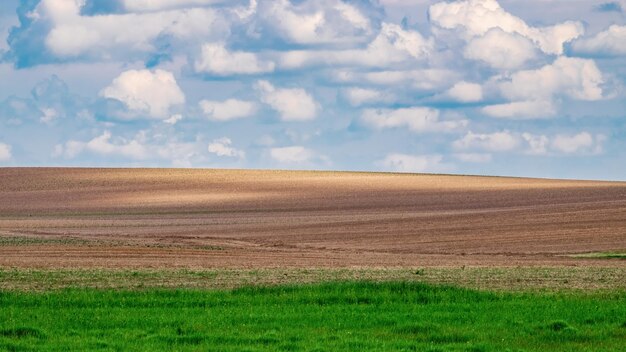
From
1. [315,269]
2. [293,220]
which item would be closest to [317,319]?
[315,269]

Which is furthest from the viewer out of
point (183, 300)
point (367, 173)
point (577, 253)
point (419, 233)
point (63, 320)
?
point (367, 173)

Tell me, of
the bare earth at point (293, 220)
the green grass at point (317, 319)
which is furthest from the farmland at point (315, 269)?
the bare earth at point (293, 220)

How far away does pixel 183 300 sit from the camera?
27.5 metres

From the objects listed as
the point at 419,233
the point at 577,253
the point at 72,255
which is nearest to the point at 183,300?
the point at 72,255

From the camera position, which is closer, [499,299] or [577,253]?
[499,299]

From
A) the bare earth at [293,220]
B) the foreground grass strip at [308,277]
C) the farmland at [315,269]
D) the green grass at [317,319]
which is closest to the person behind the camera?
the green grass at [317,319]

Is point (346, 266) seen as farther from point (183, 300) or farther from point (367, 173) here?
point (367, 173)

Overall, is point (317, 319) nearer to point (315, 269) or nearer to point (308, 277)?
point (308, 277)

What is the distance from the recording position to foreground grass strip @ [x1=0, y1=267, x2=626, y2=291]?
31938mm

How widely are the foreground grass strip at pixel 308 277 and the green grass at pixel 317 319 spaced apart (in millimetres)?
2236

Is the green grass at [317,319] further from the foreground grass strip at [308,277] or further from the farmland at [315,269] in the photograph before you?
the foreground grass strip at [308,277]

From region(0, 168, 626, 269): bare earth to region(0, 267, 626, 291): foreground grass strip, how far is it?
11.6ft

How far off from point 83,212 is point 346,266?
48813mm

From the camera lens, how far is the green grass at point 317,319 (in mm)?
20562
